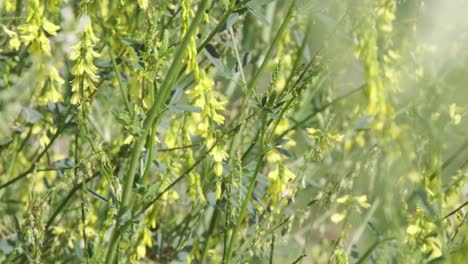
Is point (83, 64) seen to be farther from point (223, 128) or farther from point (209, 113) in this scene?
point (223, 128)

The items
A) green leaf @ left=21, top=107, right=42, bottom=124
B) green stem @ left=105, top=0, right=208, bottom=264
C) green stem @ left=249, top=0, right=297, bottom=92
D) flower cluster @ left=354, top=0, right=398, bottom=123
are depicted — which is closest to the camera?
green stem @ left=105, top=0, right=208, bottom=264

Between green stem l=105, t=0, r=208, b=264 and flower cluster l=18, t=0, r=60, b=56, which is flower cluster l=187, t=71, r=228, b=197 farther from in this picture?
flower cluster l=18, t=0, r=60, b=56

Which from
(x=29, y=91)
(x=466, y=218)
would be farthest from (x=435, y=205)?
(x=29, y=91)

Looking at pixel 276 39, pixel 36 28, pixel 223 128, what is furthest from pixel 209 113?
pixel 223 128

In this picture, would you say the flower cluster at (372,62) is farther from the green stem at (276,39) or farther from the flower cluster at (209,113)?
the flower cluster at (209,113)

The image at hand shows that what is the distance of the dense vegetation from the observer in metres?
1.43

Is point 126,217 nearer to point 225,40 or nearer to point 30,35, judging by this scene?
point 30,35

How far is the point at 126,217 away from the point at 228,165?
0.25 metres

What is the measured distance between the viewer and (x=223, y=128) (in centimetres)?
200

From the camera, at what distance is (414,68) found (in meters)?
2.33

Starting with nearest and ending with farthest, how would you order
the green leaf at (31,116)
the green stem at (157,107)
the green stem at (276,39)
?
the green stem at (157,107), the green stem at (276,39), the green leaf at (31,116)

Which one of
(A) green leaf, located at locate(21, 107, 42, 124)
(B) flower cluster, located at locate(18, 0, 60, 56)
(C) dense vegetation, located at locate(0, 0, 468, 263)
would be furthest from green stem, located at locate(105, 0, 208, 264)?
(A) green leaf, located at locate(21, 107, 42, 124)

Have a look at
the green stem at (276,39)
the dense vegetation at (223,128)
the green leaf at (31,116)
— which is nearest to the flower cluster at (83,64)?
the dense vegetation at (223,128)

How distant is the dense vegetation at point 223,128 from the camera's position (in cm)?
143
